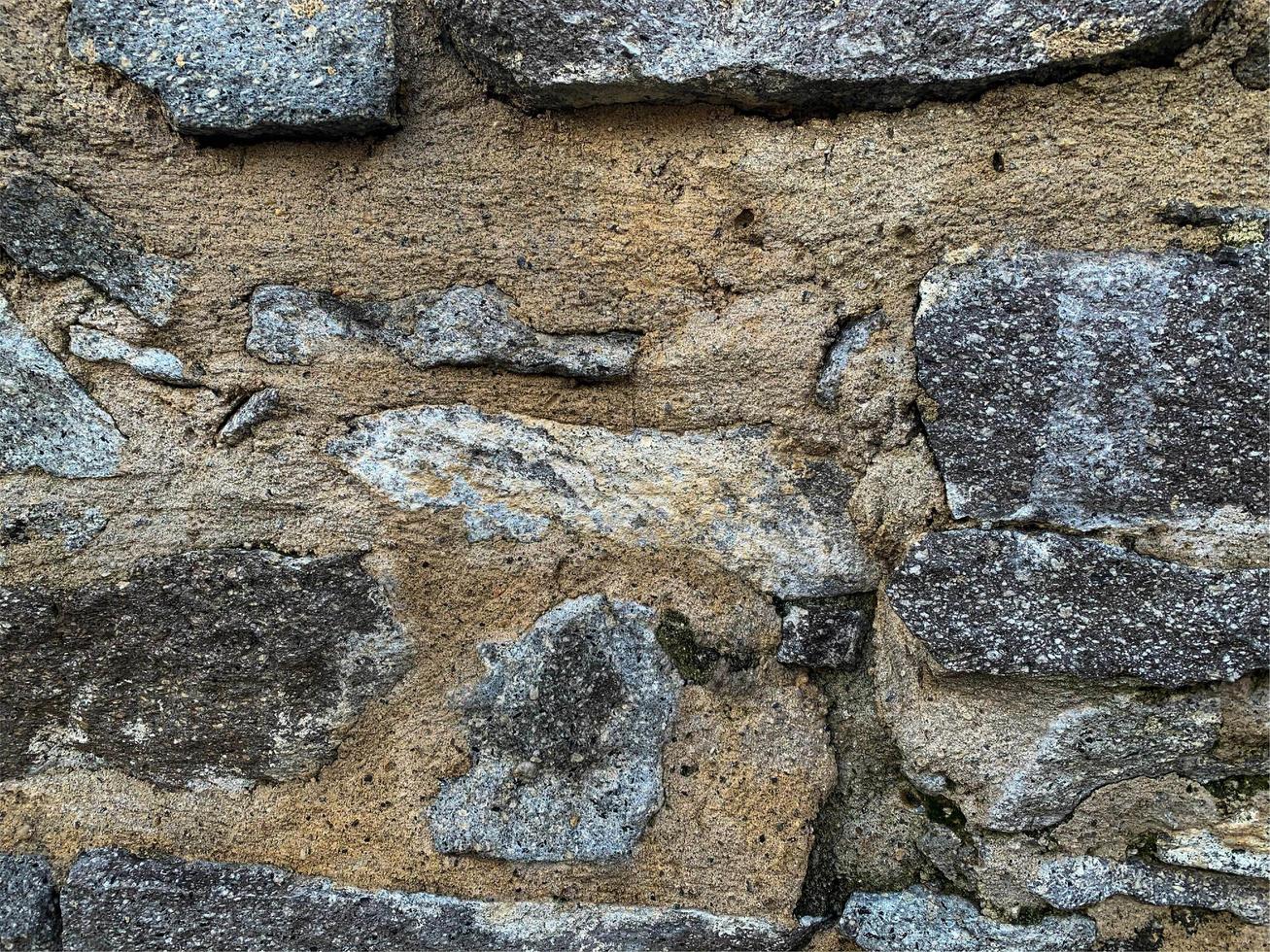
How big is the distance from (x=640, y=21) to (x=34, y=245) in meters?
0.58

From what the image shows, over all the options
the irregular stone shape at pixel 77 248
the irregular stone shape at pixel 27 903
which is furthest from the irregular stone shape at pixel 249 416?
the irregular stone shape at pixel 27 903

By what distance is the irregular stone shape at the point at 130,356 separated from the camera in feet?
2.85

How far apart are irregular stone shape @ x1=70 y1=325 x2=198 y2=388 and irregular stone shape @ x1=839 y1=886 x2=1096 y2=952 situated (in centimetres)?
82

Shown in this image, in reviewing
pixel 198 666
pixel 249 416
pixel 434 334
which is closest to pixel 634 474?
pixel 434 334

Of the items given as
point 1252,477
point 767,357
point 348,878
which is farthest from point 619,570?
point 1252,477

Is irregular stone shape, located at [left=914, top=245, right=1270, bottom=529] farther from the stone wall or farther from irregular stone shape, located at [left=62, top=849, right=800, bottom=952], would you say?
irregular stone shape, located at [left=62, top=849, right=800, bottom=952]

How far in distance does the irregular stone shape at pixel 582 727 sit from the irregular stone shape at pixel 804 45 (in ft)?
1.58

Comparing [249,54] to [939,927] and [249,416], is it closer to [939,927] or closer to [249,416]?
[249,416]

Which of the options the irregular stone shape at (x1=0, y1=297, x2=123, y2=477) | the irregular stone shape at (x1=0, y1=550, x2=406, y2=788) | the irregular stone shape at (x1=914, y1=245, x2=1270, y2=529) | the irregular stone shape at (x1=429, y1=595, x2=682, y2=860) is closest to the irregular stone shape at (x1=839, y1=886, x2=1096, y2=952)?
the irregular stone shape at (x1=429, y1=595, x2=682, y2=860)

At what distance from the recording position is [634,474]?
2.93 feet

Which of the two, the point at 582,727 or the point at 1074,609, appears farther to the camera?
the point at 582,727

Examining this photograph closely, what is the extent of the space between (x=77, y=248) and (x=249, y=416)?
21 cm

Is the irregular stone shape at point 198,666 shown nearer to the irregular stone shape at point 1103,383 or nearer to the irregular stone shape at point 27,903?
the irregular stone shape at point 27,903

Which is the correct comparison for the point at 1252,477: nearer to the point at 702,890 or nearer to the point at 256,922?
the point at 702,890
